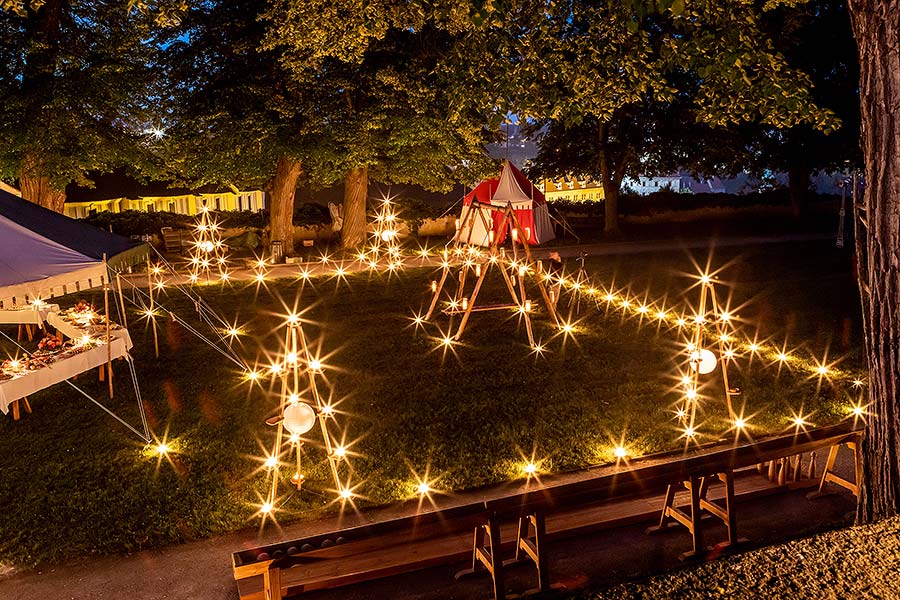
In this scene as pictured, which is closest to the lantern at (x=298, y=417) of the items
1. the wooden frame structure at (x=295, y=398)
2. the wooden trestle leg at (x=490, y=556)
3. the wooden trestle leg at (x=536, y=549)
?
the wooden frame structure at (x=295, y=398)

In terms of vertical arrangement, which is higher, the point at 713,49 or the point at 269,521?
the point at 713,49

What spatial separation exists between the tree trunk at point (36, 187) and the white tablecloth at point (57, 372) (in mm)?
12048

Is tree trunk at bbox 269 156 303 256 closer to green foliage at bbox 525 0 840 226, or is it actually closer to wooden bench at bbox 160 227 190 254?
wooden bench at bbox 160 227 190 254

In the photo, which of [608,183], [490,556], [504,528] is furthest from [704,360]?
[608,183]

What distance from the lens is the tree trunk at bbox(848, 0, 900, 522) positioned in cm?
448

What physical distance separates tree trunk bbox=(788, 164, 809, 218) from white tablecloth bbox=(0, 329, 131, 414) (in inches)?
1173

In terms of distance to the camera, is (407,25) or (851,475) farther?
(407,25)

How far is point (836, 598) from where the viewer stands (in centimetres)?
379

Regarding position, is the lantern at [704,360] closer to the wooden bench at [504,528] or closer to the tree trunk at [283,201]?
the wooden bench at [504,528]

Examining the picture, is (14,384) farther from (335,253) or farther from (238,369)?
(335,253)

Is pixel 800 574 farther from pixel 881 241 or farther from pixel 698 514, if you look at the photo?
pixel 881 241

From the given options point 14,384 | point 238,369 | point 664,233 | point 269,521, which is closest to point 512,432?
point 269,521

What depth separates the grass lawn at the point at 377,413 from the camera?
681 centimetres

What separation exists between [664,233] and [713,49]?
21065 mm
